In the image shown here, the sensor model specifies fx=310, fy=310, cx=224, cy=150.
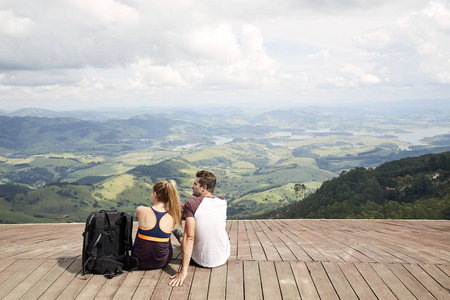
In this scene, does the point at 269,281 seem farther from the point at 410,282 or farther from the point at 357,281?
the point at 410,282

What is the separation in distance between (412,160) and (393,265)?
393ft

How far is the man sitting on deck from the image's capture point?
692 centimetres

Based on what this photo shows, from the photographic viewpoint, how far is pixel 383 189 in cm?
Answer: 8862

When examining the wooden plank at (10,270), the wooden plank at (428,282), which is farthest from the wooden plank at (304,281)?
the wooden plank at (10,270)

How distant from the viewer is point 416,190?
7869 centimetres

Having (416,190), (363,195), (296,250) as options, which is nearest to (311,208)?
(363,195)

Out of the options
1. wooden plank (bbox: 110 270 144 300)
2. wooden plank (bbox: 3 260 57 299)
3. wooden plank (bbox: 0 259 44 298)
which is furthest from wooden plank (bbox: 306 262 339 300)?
wooden plank (bbox: 0 259 44 298)

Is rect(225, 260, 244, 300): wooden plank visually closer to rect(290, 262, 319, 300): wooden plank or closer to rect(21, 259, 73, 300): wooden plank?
rect(290, 262, 319, 300): wooden plank

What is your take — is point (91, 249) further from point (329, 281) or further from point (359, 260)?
point (359, 260)

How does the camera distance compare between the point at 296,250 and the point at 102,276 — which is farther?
the point at 296,250

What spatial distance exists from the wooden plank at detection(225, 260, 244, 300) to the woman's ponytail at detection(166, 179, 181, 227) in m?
1.65

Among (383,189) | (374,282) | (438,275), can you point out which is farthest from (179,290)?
(383,189)

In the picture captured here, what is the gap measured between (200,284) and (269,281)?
1445 millimetres

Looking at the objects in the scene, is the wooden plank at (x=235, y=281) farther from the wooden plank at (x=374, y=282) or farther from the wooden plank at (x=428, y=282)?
the wooden plank at (x=428, y=282)
